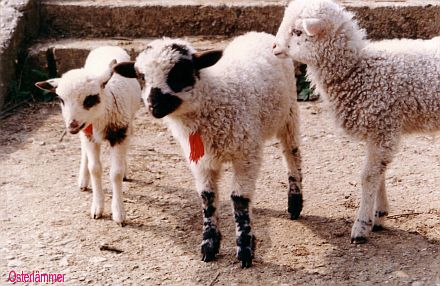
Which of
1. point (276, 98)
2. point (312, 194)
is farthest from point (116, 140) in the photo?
point (312, 194)

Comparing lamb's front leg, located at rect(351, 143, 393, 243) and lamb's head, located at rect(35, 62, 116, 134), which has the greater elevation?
lamb's head, located at rect(35, 62, 116, 134)

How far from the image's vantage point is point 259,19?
8.49m

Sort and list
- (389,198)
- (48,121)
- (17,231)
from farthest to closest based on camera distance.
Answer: (48,121) < (389,198) < (17,231)

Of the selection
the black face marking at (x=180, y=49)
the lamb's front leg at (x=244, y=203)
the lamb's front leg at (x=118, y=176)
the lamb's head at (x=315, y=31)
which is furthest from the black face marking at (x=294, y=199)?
the black face marking at (x=180, y=49)

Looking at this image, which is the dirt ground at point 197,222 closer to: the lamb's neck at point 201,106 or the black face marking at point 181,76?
A: the lamb's neck at point 201,106

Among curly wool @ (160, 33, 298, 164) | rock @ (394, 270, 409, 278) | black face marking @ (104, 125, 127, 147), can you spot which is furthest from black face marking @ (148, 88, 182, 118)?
rock @ (394, 270, 409, 278)

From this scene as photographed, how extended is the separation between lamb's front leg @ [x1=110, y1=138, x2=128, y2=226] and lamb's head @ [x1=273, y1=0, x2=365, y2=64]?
4.86ft

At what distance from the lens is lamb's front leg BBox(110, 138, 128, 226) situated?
541 centimetres

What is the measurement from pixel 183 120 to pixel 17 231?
5.63 ft

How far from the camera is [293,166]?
5.43 metres

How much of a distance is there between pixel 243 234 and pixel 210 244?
0.26 m

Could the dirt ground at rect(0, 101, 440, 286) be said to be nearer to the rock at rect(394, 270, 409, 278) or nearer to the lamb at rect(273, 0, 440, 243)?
the rock at rect(394, 270, 409, 278)

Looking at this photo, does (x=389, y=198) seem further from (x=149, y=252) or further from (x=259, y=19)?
A: (x=259, y=19)

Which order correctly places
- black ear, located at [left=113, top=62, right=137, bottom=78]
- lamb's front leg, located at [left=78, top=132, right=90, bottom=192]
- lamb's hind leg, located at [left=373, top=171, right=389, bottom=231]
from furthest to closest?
1. lamb's front leg, located at [left=78, top=132, right=90, bottom=192]
2. lamb's hind leg, located at [left=373, top=171, right=389, bottom=231]
3. black ear, located at [left=113, top=62, right=137, bottom=78]
